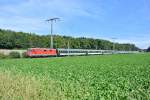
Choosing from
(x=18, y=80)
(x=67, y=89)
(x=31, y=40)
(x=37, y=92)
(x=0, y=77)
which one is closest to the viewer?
(x=37, y=92)

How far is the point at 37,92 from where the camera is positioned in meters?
10.0

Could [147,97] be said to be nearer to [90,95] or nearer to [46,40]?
[90,95]

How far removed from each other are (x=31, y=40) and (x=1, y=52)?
49.7m

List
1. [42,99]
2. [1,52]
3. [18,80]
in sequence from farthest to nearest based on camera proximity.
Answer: [1,52] < [18,80] < [42,99]

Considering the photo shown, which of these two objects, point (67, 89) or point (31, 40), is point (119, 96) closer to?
point (67, 89)

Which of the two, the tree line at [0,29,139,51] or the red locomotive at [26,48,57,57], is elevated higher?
the tree line at [0,29,139,51]

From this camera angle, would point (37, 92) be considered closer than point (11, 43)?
Yes

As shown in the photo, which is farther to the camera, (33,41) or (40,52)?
(33,41)

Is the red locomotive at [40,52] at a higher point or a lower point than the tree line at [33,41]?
lower

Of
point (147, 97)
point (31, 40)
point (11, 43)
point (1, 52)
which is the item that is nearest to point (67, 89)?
point (147, 97)

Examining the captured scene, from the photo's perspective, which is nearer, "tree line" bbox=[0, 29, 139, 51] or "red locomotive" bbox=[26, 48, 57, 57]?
"red locomotive" bbox=[26, 48, 57, 57]

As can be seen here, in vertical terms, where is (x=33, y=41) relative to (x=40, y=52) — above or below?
above

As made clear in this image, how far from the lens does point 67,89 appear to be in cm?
1147

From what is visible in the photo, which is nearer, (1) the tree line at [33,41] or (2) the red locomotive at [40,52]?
(2) the red locomotive at [40,52]
